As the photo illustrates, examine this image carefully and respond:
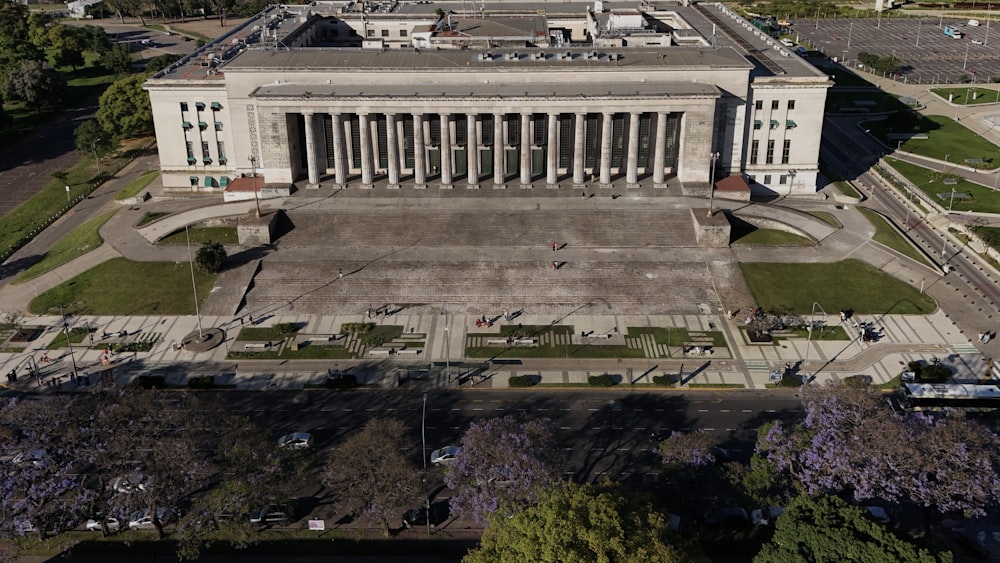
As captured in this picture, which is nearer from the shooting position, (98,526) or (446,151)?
(98,526)

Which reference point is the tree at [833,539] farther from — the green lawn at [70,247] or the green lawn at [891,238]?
the green lawn at [70,247]

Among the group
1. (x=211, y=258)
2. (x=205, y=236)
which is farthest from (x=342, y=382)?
(x=205, y=236)

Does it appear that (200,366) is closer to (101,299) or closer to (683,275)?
(101,299)

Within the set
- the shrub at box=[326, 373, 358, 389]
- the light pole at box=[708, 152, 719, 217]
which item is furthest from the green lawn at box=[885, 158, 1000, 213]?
the shrub at box=[326, 373, 358, 389]

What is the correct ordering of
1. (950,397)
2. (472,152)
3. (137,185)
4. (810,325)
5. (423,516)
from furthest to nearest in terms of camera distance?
(137,185) < (472,152) < (810,325) < (950,397) < (423,516)

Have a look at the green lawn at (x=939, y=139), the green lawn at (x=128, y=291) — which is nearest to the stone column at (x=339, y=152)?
the green lawn at (x=128, y=291)

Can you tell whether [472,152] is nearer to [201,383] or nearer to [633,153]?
[633,153]

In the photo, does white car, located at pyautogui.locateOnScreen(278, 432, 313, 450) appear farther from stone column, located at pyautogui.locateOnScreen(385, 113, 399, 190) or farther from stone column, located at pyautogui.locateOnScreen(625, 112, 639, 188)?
stone column, located at pyautogui.locateOnScreen(625, 112, 639, 188)

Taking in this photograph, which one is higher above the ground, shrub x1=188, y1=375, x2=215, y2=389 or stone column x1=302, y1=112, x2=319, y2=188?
stone column x1=302, y1=112, x2=319, y2=188
